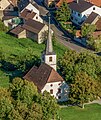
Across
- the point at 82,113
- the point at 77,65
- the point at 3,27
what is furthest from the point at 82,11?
the point at 82,113

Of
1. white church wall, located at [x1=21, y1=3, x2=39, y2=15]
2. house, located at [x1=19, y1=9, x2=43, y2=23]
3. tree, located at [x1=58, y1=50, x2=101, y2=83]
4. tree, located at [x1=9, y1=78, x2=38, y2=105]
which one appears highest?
white church wall, located at [x1=21, y1=3, x2=39, y2=15]

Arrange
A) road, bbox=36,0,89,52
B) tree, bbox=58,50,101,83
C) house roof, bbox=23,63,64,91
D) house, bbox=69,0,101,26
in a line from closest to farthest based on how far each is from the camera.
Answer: house roof, bbox=23,63,64,91
tree, bbox=58,50,101,83
road, bbox=36,0,89,52
house, bbox=69,0,101,26

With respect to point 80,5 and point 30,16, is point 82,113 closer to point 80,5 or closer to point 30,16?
point 30,16

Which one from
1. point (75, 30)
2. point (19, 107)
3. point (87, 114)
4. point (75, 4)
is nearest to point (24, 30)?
point (75, 30)

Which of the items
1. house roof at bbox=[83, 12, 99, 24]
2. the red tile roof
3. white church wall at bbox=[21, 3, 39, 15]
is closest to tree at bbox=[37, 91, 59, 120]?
the red tile roof

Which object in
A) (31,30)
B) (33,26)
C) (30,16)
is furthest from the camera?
(30,16)

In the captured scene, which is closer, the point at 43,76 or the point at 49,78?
the point at 49,78

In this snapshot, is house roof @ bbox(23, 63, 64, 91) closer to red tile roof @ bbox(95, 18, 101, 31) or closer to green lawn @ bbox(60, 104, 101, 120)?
green lawn @ bbox(60, 104, 101, 120)
